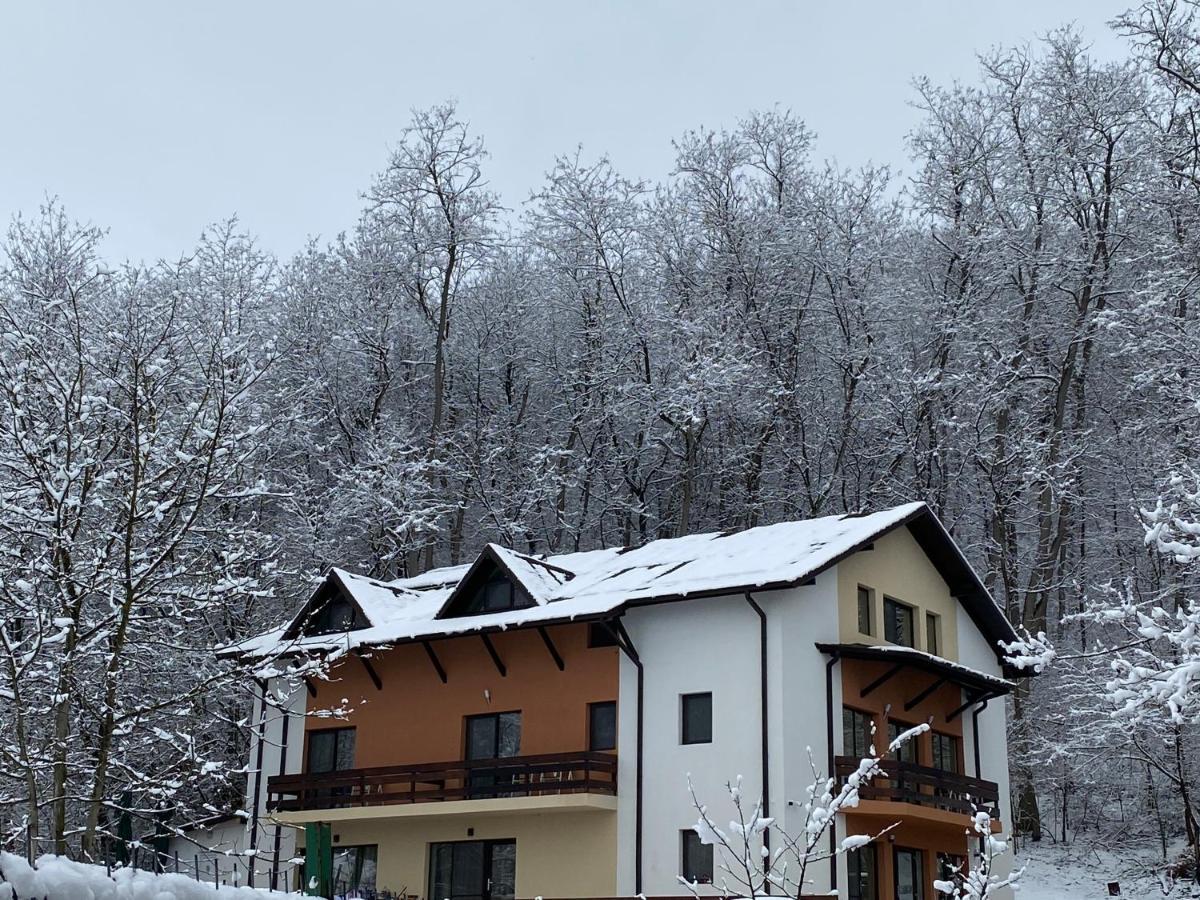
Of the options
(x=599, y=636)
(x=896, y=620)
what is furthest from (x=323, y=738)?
(x=896, y=620)

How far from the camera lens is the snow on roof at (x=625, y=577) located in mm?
22969

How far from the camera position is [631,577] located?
2555 centimetres

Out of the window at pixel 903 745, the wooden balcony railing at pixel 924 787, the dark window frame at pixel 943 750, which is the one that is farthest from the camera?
the dark window frame at pixel 943 750

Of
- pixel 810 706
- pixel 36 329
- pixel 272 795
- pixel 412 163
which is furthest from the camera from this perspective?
pixel 412 163

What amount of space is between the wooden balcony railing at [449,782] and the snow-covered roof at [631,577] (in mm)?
2375

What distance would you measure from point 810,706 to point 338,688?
33.5 ft

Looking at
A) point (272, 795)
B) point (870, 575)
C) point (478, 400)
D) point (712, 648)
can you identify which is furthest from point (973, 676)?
point (478, 400)

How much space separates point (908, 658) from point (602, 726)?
553 cm

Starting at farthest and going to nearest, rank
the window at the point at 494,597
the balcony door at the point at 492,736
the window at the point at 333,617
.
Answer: the window at the point at 333,617, the window at the point at 494,597, the balcony door at the point at 492,736

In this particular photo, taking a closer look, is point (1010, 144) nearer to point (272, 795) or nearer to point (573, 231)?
point (573, 231)

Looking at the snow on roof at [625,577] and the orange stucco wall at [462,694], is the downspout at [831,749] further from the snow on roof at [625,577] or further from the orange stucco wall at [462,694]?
the orange stucco wall at [462,694]

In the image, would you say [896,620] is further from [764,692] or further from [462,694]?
[462,694]

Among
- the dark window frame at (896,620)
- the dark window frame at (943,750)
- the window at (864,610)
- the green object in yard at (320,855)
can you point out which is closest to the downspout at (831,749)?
the window at (864,610)

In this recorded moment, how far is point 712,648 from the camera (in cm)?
2338
